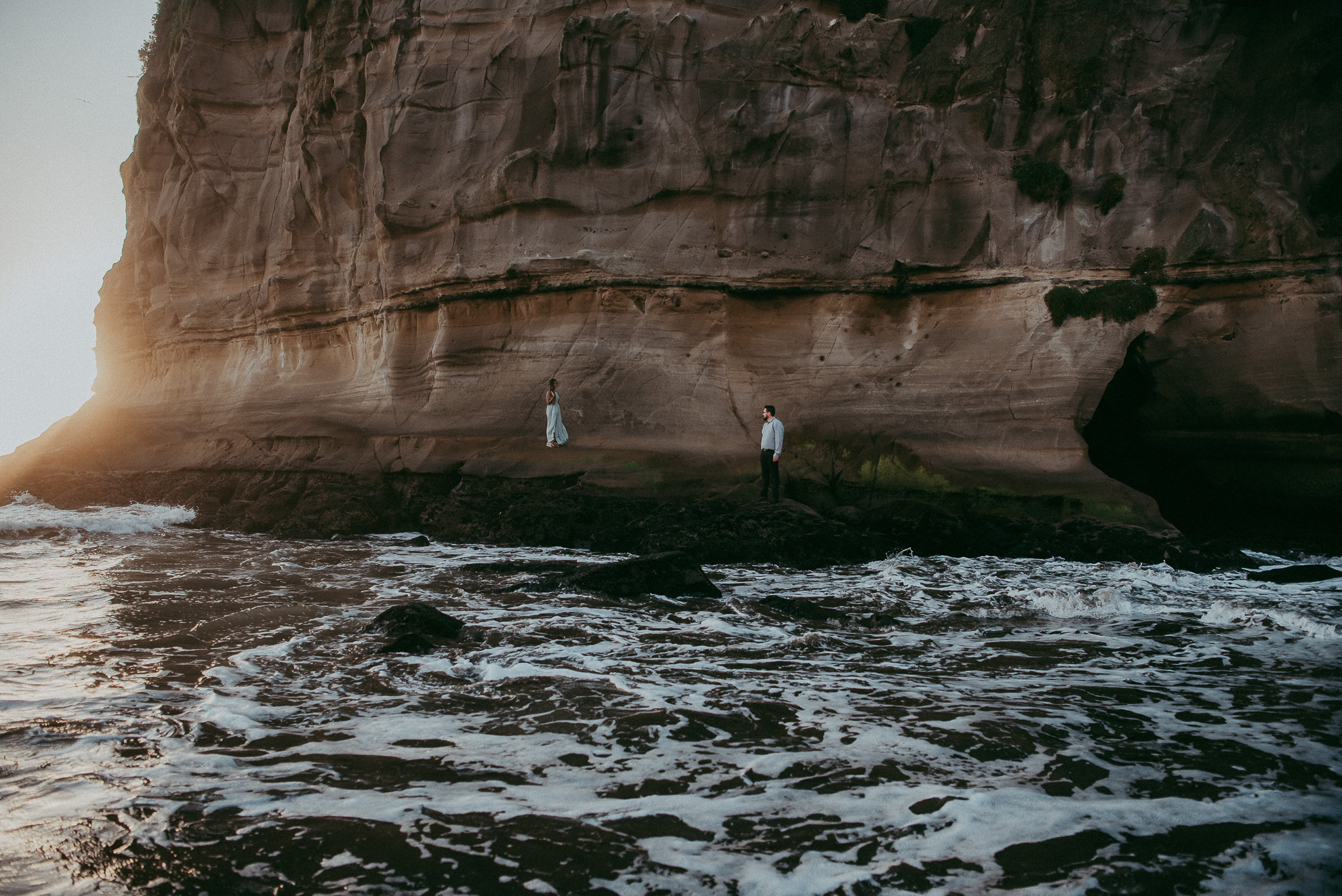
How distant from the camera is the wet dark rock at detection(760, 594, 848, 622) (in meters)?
7.59

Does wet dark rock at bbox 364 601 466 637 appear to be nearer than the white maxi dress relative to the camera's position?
Yes

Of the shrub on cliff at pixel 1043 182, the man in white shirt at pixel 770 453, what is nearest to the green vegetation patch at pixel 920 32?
the shrub on cliff at pixel 1043 182

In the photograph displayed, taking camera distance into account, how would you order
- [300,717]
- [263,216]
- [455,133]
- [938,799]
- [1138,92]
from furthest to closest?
[263,216] < [455,133] < [1138,92] < [300,717] < [938,799]

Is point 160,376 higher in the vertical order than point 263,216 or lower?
lower

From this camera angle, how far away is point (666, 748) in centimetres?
439

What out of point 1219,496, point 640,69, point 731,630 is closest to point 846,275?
point 640,69

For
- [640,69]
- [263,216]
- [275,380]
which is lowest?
[275,380]

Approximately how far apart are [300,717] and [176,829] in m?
1.35

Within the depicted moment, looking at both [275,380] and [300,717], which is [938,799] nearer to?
[300,717]

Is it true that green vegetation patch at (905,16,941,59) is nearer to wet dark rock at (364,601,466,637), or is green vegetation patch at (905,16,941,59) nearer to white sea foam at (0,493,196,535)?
wet dark rock at (364,601,466,637)

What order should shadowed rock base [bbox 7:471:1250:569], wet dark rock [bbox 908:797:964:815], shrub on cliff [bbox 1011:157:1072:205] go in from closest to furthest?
wet dark rock [bbox 908:797:964:815]
shadowed rock base [bbox 7:471:1250:569]
shrub on cliff [bbox 1011:157:1072:205]

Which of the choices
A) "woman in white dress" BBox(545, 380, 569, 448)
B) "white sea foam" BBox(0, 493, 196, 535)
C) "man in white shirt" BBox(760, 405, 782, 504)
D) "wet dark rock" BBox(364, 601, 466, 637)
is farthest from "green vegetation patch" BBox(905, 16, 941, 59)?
"white sea foam" BBox(0, 493, 196, 535)

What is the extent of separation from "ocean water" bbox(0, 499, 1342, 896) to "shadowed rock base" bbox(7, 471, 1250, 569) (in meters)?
2.78

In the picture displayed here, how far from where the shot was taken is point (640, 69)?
45.9 ft
